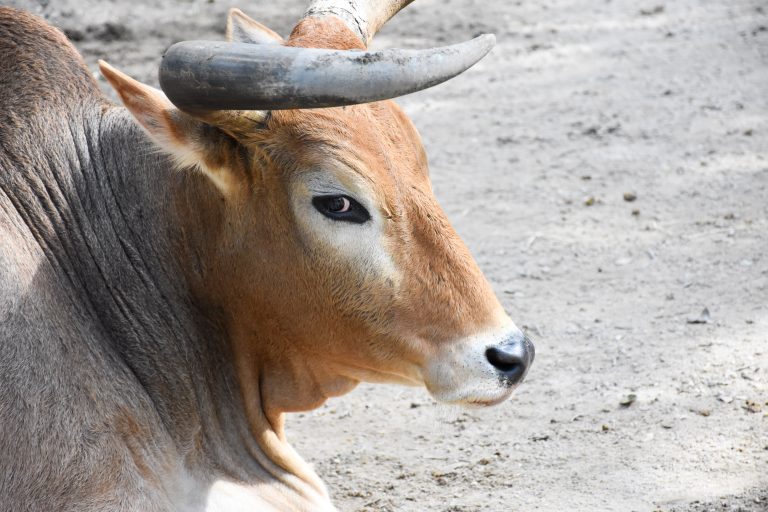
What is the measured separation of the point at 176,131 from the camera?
3578mm

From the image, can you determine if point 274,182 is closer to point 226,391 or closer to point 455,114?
point 226,391

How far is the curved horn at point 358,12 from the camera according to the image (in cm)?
434

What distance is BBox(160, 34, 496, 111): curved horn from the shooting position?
3.34m

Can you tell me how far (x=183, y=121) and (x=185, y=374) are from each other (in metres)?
0.93

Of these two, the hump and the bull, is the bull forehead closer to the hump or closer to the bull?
the bull

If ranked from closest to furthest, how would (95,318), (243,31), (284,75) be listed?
(284,75) → (95,318) → (243,31)

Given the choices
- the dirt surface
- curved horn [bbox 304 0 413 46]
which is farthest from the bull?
the dirt surface

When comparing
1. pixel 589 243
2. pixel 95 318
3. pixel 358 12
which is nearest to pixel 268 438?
pixel 95 318

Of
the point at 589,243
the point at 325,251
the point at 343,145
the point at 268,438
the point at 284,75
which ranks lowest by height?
the point at 589,243

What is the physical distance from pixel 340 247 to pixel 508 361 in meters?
0.68

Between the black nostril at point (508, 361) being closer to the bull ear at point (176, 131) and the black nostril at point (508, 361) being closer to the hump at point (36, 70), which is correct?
the bull ear at point (176, 131)

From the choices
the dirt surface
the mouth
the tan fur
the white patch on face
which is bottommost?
the dirt surface

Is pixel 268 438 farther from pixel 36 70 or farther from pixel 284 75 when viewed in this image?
pixel 36 70

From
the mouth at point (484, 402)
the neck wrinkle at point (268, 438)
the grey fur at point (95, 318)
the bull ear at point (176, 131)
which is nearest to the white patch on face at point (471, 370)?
the mouth at point (484, 402)
